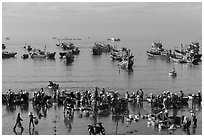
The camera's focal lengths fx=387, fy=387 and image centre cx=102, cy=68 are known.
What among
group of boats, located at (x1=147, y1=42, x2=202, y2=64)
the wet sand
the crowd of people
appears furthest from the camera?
group of boats, located at (x1=147, y1=42, x2=202, y2=64)

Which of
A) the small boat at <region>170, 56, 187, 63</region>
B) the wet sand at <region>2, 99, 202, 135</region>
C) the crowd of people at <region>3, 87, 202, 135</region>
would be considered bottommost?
the wet sand at <region>2, 99, 202, 135</region>

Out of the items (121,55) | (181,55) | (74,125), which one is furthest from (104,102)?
(121,55)

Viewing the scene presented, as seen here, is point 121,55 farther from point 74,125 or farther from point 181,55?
point 74,125

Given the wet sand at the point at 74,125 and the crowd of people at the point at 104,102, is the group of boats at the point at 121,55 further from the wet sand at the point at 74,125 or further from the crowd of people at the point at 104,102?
the wet sand at the point at 74,125

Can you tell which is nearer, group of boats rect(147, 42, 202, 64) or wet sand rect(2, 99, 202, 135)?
wet sand rect(2, 99, 202, 135)

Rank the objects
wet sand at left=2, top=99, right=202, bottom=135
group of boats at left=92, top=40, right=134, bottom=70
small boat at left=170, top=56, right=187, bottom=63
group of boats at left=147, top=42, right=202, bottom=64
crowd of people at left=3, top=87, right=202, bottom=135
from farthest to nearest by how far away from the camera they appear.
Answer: small boat at left=170, top=56, right=187, bottom=63 < group of boats at left=147, top=42, right=202, bottom=64 < group of boats at left=92, top=40, right=134, bottom=70 < crowd of people at left=3, top=87, right=202, bottom=135 < wet sand at left=2, top=99, right=202, bottom=135

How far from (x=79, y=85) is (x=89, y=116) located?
52.5ft

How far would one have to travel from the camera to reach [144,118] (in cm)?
1753

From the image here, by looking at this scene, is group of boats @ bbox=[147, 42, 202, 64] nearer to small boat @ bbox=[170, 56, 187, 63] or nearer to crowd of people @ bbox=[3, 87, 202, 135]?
small boat @ bbox=[170, 56, 187, 63]

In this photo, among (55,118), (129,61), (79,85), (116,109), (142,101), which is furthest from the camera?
(129,61)

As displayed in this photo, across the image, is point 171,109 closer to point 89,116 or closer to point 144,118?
point 144,118

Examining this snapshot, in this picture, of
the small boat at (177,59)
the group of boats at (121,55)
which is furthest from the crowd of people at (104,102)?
the small boat at (177,59)

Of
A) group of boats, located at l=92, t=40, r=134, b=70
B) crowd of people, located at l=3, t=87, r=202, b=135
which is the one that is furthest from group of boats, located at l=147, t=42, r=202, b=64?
crowd of people, located at l=3, t=87, r=202, b=135

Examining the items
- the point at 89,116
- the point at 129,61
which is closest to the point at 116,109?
the point at 89,116
